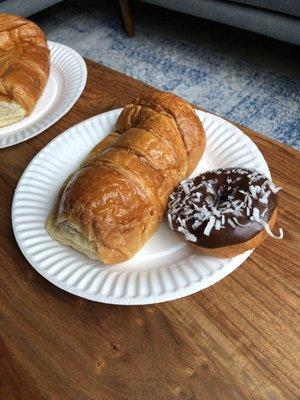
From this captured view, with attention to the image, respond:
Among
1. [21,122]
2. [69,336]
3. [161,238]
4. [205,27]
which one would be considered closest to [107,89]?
[21,122]

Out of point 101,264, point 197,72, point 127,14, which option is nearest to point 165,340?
point 101,264

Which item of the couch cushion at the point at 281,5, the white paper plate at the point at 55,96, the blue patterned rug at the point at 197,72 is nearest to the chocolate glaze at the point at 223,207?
the white paper plate at the point at 55,96

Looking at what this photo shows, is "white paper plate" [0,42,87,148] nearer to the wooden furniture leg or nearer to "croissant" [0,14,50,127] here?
"croissant" [0,14,50,127]

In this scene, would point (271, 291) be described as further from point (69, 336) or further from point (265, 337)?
point (69, 336)

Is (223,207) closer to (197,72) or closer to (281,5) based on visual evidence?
(281,5)

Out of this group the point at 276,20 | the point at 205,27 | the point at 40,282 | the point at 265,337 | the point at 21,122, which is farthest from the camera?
the point at 205,27
